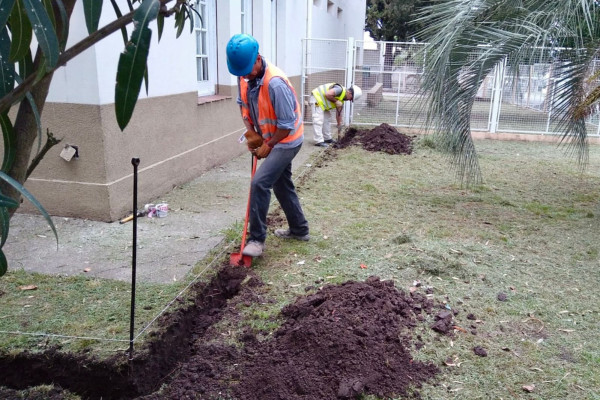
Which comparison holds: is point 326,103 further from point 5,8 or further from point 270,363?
point 5,8

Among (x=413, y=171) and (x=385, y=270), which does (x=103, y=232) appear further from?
(x=413, y=171)

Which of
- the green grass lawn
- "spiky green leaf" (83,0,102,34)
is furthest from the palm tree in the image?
"spiky green leaf" (83,0,102,34)

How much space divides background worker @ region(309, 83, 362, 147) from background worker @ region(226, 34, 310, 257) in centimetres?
571

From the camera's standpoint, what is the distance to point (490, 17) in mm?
5715

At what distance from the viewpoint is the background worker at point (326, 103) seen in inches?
396

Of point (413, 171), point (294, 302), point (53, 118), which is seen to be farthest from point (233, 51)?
point (413, 171)

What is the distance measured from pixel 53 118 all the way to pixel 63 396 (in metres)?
3.18

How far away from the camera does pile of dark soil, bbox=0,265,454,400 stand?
2.77m

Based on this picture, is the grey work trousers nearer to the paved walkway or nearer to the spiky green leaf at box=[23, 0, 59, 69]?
the paved walkway

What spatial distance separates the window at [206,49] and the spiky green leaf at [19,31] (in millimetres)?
6920

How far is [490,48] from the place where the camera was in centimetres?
546

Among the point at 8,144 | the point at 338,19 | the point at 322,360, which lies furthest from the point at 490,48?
the point at 338,19

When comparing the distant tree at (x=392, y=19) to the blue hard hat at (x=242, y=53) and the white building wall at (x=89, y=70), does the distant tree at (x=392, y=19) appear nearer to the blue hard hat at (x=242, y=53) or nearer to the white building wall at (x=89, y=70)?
the white building wall at (x=89, y=70)

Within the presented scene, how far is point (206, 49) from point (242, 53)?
466cm
